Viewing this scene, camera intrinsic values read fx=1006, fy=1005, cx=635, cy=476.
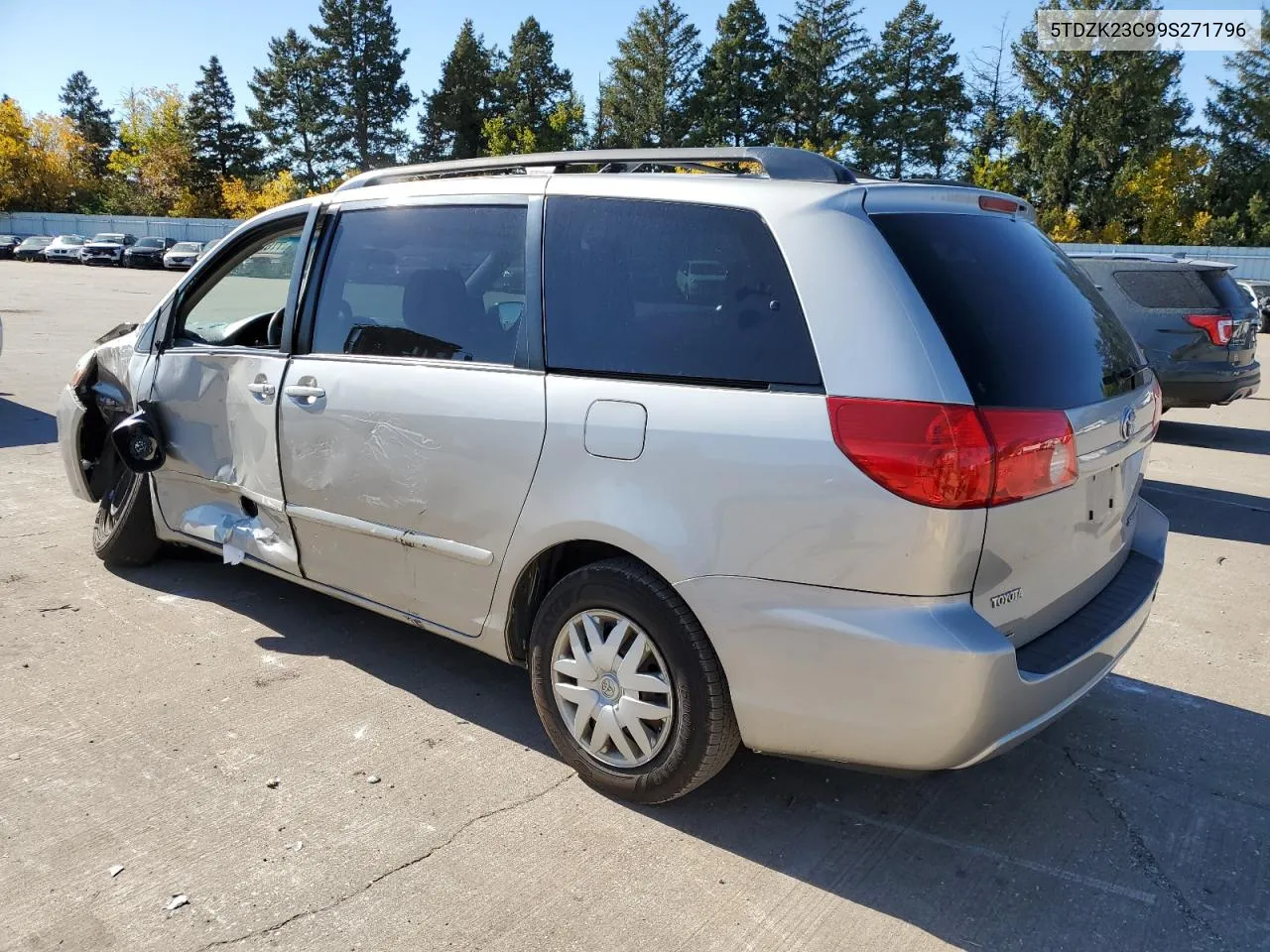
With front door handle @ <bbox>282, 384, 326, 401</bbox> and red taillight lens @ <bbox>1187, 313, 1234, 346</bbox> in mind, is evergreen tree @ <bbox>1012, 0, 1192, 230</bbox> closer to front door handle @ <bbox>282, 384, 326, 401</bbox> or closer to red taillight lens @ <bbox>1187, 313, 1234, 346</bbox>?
red taillight lens @ <bbox>1187, 313, 1234, 346</bbox>

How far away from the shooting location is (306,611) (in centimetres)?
461

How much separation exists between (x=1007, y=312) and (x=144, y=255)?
4998 cm

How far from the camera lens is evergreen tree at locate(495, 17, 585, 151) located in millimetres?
76000

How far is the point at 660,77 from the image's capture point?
227 ft

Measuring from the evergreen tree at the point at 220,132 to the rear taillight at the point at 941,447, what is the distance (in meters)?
80.2

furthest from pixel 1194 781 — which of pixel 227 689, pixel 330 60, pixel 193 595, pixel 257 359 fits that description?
pixel 330 60

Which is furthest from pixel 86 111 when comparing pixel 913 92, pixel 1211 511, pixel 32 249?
pixel 1211 511

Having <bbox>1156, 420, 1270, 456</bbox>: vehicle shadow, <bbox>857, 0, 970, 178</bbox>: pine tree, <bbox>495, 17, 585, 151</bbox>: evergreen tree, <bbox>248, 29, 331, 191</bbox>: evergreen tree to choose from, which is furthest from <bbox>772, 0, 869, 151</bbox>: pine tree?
<bbox>1156, 420, 1270, 456</bbox>: vehicle shadow

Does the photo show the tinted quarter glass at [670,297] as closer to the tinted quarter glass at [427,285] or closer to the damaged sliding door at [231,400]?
the tinted quarter glass at [427,285]

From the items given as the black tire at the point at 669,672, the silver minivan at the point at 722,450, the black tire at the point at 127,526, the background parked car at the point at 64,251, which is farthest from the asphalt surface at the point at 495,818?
the background parked car at the point at 64,251

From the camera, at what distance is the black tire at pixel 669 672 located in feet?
9.03

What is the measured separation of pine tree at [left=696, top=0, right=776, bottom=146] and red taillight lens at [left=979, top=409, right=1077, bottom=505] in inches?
2742

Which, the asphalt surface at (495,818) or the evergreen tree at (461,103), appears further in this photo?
the evergreen tree at (461,103)

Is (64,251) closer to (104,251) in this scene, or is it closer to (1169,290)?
(104,251)
